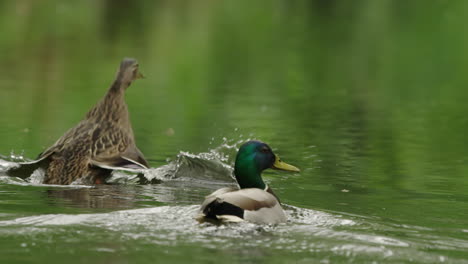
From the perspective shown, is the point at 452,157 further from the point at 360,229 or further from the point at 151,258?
the point at 151,258

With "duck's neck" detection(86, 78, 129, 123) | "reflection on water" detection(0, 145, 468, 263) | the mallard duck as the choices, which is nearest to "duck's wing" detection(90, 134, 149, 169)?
the mallard duck

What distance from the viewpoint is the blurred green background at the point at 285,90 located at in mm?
12438

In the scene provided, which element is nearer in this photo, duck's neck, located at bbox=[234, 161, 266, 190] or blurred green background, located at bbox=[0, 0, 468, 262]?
duck's neck, located at bbox=[234, 161, 266, 190]

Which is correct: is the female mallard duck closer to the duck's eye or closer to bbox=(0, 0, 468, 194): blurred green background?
the duck's eye

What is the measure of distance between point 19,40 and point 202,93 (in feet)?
45.7

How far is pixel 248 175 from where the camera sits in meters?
10.1

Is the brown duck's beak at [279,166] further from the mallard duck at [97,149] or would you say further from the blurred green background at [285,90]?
the mallard duck at [97,149]

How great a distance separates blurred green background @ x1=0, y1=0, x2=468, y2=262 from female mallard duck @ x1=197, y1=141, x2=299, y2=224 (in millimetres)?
694

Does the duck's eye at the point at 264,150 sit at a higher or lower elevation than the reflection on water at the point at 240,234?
higher

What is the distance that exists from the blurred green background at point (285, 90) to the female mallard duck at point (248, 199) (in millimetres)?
694

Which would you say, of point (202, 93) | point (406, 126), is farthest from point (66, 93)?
point (406, 126)

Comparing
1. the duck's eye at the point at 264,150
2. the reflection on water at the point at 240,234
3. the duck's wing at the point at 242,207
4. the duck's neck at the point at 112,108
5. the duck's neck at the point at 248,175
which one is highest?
the duck's neck at the point at 112,108

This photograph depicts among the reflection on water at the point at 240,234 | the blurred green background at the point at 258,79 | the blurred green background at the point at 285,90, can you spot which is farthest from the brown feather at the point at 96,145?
the reflection on water at the point at 240,234

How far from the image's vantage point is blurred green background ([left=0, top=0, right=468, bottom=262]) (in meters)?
12.4
